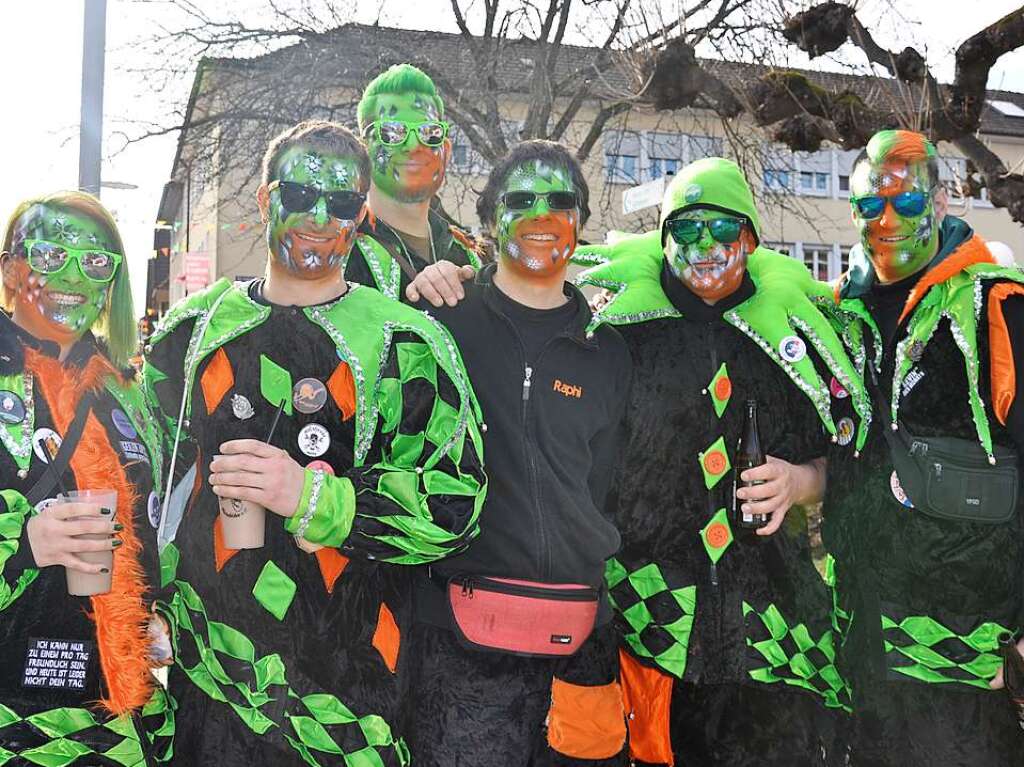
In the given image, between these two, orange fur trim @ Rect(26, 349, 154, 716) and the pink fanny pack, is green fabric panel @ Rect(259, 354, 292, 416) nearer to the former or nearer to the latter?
orange fur trim @ Rect(26, 349, 154, 716)

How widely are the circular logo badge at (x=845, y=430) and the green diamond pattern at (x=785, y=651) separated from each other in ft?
2.04

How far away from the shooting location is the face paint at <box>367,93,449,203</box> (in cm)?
346

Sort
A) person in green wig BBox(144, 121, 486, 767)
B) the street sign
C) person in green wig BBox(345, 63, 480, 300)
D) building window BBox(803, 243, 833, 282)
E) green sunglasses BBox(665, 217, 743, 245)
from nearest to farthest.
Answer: person in green wig BBox(144, 121, 486, 767) → green sunglasses BBox(665, 217, 743, 245) → person in green wig BBox(345, 63, 480, 300) → the street sign → building window BBox(803, 243, 833, 282)

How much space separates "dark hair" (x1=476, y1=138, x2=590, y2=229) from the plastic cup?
1401mm

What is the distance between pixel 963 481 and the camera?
10.6 ft

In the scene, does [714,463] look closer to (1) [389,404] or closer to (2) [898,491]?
(2) [898,491]

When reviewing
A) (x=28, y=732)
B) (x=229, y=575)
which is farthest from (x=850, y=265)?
(x=28, y=732)

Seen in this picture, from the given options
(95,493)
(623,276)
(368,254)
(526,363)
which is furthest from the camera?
(623,276)

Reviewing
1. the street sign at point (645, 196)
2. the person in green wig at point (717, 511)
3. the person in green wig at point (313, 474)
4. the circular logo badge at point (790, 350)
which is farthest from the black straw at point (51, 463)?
the street sign at point (645, 196)

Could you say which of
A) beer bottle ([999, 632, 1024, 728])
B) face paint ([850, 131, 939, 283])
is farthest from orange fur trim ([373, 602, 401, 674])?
face paint ([850, 131, 939, 283])

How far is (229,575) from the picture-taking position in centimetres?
274

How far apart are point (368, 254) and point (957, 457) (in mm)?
1930

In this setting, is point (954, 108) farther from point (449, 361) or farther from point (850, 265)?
point (449, 361)

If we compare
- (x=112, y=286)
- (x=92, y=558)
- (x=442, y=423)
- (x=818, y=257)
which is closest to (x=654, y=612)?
(x=442, y=423)
